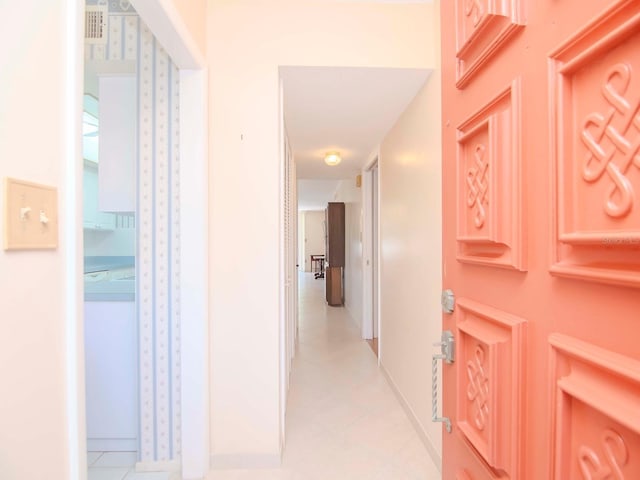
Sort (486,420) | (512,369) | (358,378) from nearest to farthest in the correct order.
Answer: (512,369) < (486,420) < (358,378)

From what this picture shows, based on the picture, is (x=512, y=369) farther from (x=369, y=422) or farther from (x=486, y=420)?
(x=369, y=422)

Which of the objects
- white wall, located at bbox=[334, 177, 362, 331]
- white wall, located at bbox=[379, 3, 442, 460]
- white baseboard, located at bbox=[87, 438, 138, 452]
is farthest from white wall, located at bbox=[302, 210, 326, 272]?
white baseboard, located at bbox=[87, 438, 138, 452]

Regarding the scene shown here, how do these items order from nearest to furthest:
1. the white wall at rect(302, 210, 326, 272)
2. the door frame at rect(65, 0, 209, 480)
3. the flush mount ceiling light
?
1. the door frame at rect(65, 0, 209, 480)
2. the flush mount ceiling light
3. the white wall at rect(302, 210, 326, 272)

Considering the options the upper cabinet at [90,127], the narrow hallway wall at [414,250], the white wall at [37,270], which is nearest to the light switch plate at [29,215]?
the white wall at [37,270]

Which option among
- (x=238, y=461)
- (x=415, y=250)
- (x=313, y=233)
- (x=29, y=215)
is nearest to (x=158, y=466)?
(x=238, y=461)

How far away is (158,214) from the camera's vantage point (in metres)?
1.82

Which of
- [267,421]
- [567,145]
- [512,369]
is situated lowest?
[267,421]

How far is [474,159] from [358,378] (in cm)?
276

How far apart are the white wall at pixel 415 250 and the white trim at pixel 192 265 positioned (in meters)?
1.24

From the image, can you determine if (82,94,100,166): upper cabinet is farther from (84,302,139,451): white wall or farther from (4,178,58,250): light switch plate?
(4,178,58,250): light switch plate

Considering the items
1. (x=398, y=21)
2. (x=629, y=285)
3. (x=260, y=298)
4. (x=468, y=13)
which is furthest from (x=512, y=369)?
(x=398, y=21)

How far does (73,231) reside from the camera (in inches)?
31.0

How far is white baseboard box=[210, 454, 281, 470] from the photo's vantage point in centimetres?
185

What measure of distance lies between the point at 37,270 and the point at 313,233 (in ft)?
42.7
